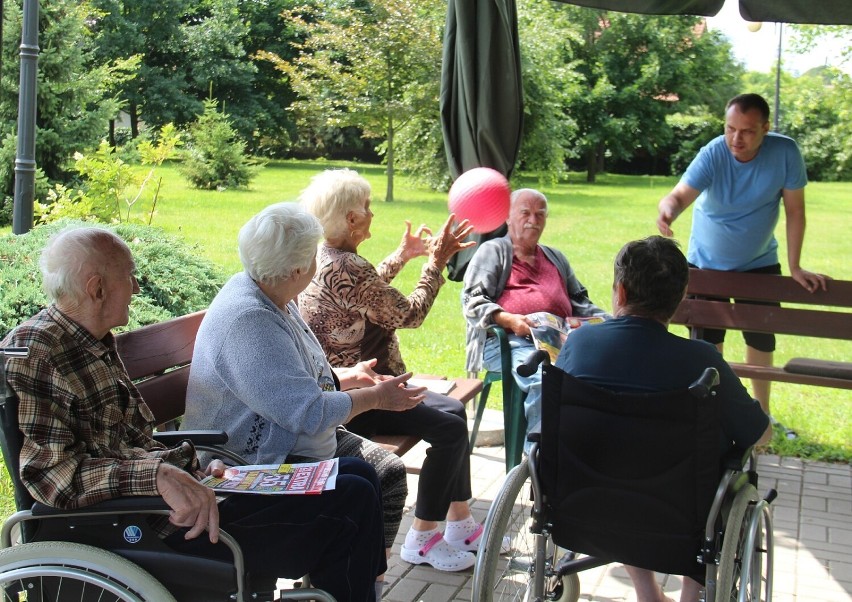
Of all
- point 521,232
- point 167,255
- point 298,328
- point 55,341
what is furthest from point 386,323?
point 167,255

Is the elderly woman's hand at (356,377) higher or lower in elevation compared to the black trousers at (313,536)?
higher

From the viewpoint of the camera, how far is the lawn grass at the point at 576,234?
6023 mm

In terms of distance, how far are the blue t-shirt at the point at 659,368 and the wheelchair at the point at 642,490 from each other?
0.08 meters

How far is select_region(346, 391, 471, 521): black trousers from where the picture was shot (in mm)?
3260

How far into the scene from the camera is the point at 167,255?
504 cm

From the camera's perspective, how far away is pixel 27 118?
4.43m

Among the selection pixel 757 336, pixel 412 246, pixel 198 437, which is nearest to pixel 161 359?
pixel 198 437

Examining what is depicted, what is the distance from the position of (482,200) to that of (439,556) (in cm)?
165

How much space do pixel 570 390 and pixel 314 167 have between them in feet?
55.2

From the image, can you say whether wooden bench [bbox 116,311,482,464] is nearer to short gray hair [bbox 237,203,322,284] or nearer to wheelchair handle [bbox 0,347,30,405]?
short gray hair [bbox 237,203,322,284]

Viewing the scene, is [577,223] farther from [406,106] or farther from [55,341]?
[55,341]

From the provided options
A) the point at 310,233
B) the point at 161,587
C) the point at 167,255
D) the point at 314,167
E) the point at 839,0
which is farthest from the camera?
the point at 314,167

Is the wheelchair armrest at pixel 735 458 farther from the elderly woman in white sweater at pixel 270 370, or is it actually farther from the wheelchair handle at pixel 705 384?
the elderly woman in white sweater at pixel 270 370

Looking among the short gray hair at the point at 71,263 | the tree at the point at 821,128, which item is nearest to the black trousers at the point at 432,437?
the short gray hair at the point at 71,263
